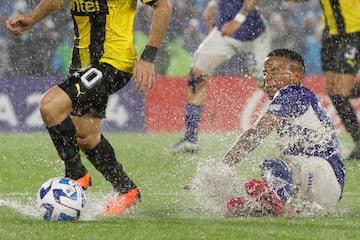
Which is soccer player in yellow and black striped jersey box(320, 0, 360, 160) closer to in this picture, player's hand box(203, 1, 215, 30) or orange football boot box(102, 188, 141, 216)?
player's hand box(203, 1, 215, 30)

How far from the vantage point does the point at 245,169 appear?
9055 mm

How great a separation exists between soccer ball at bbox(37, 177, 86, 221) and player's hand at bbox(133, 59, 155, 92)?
71 cm

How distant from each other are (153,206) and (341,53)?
379cm

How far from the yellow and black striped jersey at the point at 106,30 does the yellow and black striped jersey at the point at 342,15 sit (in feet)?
12.9

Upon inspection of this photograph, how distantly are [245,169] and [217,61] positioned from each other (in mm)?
3010

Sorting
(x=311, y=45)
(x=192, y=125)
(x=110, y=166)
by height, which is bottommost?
(x=311, y=45)

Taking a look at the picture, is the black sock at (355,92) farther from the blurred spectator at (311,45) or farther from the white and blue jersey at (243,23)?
the blurred spectator at (311,45)

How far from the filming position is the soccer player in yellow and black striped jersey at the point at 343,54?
33.5ft

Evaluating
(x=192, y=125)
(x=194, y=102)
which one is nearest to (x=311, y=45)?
(x=194, y=102)

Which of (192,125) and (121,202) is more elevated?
(121,202)

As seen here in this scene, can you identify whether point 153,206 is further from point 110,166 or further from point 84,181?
point 84,181

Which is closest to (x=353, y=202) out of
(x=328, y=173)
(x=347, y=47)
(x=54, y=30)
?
(x=328, y=173)

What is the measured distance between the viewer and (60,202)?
19.7 feet

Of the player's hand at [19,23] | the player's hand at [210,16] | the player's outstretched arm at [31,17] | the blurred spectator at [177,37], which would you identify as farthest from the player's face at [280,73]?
the blurred spectator at [177,37]
